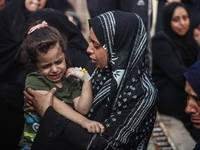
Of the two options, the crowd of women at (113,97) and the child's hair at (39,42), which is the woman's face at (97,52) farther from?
the child's hair at (39,42)

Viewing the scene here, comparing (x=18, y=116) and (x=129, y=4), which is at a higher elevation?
(x=129, y=4)

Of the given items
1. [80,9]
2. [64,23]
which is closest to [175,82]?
[64,23]

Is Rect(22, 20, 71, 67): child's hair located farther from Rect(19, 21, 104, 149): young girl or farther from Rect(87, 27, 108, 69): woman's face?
Rect(87, 27, 108, 69): woman's face

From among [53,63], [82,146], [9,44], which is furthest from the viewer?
[9,44]

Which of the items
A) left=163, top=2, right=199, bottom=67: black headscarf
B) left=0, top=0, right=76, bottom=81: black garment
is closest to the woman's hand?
left=0, top=0, right=76, bottom=81: black garment

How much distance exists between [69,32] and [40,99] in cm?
102

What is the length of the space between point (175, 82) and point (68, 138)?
8.53 ft

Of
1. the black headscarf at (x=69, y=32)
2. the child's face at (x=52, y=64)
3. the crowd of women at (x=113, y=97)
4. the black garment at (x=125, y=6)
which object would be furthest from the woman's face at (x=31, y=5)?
the child's face at (x=52, y=64)

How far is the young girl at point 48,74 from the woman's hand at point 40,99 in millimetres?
50

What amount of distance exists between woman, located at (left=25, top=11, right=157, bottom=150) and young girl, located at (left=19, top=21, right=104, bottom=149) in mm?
103

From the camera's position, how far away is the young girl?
2.29 meters

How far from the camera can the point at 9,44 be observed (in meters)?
3.49

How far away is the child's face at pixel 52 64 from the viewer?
2.30 meters

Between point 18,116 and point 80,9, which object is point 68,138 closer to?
point 18,116
